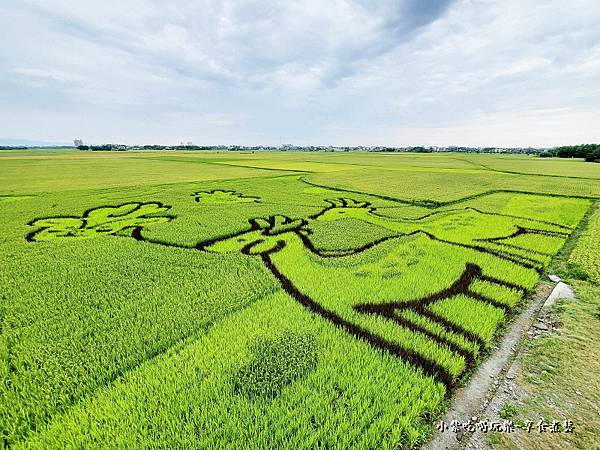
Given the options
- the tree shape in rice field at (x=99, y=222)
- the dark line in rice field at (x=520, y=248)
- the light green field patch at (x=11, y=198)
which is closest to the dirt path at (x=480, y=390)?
the dark line in rice field at (x=520, y=248)

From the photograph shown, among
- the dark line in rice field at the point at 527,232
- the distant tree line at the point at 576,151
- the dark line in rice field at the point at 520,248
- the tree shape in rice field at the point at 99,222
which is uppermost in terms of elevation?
the distant tree line at the point at 576,151

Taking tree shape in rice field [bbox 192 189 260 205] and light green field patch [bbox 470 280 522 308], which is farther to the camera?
tree shape in rice field [bbox 192 189 260 205]

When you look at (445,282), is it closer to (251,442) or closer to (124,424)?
(251,442)

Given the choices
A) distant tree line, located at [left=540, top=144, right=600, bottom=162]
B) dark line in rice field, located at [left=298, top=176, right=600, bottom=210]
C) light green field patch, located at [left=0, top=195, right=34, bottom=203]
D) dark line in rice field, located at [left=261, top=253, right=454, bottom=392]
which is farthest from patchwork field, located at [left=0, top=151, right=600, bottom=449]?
distant tree line, located at [left=540, top=144, right=600, bottom=162]

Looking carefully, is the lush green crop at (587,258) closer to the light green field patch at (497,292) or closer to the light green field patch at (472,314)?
the light green field patch at (497,292)

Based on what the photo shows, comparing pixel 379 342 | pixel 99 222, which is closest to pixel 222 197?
pixel 99 222

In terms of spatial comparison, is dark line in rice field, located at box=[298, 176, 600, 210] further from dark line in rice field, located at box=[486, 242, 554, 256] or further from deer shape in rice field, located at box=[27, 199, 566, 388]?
dark line in rice field, located at box=[486, 242, 554, 256]

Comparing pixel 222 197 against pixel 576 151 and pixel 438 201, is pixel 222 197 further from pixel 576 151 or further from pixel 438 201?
pixel 576 151
